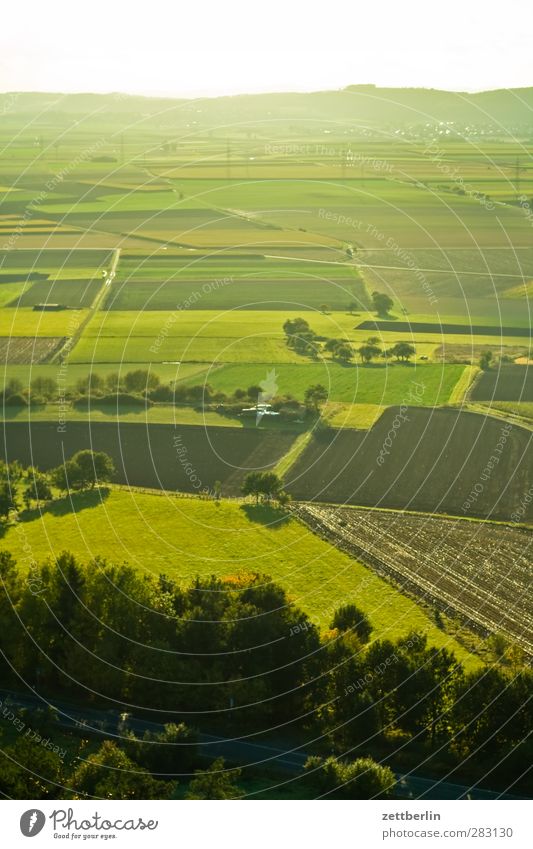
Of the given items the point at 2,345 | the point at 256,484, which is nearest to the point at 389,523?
the point at 256,484

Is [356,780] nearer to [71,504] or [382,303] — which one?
[71,504]

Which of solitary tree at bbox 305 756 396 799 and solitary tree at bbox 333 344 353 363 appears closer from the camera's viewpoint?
solitary tree at bbox 305 756 396 799

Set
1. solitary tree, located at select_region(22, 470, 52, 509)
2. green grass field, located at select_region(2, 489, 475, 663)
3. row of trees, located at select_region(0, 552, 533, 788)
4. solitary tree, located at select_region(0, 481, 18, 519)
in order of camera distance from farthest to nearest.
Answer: solitary tree, located at select_region(22, 470, 52, 509) → solitary tree, located at select_region(0, 481, 18, 519) → green grass field, located at select_region(2, 489, 475, 663) → row of trees, located at select_region(0, 552, 533, 788)

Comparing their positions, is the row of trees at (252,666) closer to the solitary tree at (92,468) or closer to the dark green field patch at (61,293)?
the solitary tree at (92,468)

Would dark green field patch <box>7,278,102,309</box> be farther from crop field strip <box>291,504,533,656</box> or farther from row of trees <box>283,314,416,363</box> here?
crop field strip <box>291,504,533,656</box>

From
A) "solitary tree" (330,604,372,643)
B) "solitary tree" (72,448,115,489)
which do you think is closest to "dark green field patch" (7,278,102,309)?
"solitary tree" (72,448,115,489)

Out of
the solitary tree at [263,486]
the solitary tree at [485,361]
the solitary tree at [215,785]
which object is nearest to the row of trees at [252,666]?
the solitary tree at [215,785]
